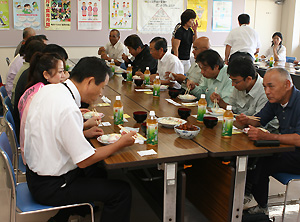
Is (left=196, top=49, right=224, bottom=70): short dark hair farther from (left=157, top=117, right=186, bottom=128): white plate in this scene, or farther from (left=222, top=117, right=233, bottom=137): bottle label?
(left=222, top=117, right=233, bottom=137): bottle label

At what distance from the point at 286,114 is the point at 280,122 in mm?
86

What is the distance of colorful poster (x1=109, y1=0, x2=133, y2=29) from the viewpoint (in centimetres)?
730

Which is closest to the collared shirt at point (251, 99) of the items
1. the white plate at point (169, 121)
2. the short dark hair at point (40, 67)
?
the white plate at point (169, 121)

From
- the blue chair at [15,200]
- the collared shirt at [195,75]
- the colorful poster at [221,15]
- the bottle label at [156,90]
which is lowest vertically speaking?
the blue chair at [15,200]

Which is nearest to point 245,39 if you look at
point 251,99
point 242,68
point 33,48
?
point 251,99

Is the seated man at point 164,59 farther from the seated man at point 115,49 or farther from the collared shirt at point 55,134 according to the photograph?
the collared shirt at point 55,134

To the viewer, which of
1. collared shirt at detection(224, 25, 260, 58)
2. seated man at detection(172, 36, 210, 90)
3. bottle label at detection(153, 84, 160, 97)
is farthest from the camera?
collared shirt at detection(224, 25, 260, 58)

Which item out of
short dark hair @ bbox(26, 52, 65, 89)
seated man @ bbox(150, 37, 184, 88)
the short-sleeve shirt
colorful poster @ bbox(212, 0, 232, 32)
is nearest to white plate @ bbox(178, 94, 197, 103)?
seated man @ bbox(150, 37, 184, 88)

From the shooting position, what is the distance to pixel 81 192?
1921mm

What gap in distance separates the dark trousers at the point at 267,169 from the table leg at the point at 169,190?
74 cm

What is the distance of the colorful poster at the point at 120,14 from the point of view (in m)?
7.30

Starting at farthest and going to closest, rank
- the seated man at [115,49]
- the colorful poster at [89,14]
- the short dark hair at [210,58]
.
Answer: the colorful poster at [89,14] < the seated man at [115,49] < the short dark hair at [210,58]

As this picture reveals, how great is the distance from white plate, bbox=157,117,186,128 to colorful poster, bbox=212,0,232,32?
6167mm

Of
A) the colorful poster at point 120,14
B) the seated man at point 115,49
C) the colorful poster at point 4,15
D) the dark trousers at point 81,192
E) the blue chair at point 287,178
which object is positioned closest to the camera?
the dark trousers at point 81,192
